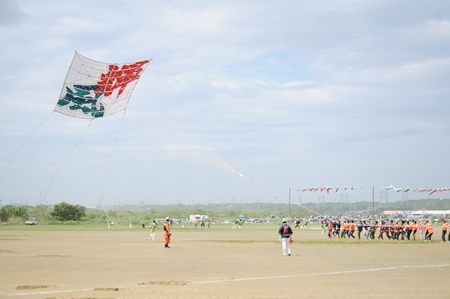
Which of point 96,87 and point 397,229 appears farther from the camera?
point 397,229

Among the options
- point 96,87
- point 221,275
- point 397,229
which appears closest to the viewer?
point 221,275

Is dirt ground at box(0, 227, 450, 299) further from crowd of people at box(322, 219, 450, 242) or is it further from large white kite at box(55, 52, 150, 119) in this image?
crowd of people at box(322, 219, 450, 242)

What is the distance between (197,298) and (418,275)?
798 centimetres

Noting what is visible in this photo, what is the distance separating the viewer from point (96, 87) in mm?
27891

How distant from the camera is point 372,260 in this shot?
2388 centimetres

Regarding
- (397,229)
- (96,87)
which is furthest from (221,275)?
(397,229)

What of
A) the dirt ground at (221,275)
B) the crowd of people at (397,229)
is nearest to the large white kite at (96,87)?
the dirt ground at (221,275)

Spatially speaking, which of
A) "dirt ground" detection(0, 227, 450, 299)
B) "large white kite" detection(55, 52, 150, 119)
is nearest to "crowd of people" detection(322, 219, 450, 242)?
"dirt ground" detection(0, 227, 450, 299)

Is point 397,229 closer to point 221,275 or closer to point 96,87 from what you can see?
point 96,87

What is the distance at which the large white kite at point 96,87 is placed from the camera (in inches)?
Result: 1058

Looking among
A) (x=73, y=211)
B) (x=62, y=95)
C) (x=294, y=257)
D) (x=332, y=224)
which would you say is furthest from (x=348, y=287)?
(x=73, y=211)

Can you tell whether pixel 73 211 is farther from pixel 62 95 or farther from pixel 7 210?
pixel 62 95

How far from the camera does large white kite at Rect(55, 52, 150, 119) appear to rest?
88.2ft

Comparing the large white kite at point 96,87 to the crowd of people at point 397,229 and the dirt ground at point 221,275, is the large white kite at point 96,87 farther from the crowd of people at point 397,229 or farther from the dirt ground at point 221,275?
the crowd of people at point 397,229
